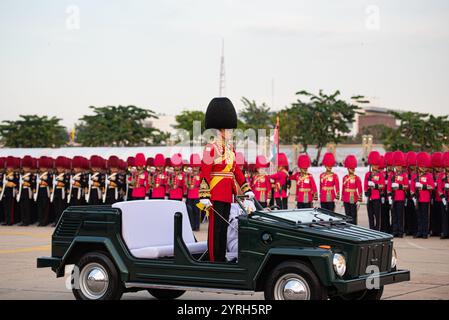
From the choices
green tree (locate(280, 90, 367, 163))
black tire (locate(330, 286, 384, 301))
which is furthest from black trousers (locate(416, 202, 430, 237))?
Answer: green tree (locate(280, 90, 367, 163))

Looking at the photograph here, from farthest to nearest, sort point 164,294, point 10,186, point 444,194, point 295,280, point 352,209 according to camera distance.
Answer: point 10,186 → point 352,209 → point 444,194 → point 164,294 → point 295,280

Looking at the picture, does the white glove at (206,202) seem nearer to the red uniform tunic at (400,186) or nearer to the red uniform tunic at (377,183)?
the red uniform tunic at (400,186)

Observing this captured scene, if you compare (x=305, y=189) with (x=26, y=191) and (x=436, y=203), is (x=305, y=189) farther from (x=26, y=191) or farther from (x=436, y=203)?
(x=26, y=191)

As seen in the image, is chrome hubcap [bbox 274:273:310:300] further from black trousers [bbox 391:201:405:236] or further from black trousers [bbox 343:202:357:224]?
black trousers [bbox 391:201:405:236]

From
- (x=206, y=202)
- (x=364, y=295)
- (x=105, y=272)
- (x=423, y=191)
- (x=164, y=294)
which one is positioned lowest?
(x=164, y=294)

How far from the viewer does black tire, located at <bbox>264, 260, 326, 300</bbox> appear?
8398 millimetres

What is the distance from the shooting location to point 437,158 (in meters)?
19.4

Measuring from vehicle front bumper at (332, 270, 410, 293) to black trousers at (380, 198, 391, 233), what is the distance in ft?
35.9

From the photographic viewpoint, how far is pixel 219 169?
9773mm

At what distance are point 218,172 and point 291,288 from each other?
1750 mm

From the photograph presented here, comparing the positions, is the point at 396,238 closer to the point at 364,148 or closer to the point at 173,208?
the point at 173,208

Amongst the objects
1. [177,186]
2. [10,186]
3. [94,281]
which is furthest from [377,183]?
[94,281]
